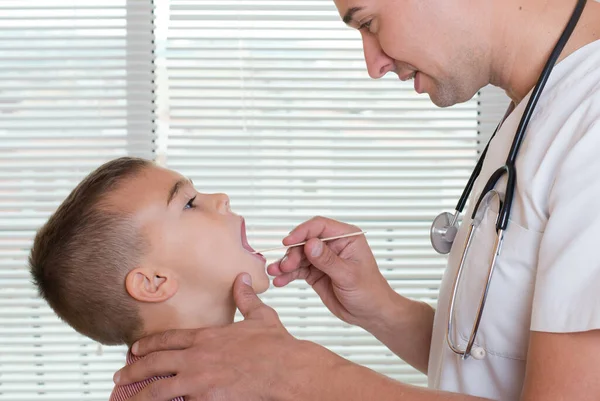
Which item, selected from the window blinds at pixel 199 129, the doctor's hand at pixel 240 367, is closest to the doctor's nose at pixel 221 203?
the doctor's hand at pixel 240 367

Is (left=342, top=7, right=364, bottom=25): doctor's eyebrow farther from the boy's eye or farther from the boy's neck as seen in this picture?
the boy's neck

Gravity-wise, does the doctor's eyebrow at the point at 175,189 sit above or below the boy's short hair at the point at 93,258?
above

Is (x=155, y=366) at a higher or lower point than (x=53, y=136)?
lower

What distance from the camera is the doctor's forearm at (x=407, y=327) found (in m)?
1.58

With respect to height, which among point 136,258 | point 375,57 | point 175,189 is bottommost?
point 136,258

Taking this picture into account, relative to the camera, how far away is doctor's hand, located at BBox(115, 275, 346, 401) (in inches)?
43.8

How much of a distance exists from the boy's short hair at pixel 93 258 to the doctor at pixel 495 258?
11 centimetres

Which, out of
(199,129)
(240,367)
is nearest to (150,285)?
(240,367)

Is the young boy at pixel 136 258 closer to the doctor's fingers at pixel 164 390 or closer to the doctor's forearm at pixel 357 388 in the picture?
the doctor's fingers at pixel 164 390

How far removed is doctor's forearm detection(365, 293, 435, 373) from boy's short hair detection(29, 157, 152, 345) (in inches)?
22.3

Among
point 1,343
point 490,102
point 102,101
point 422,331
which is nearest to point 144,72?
point 102,101

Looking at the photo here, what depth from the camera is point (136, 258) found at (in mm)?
1302

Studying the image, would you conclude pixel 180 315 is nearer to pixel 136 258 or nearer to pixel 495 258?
pixel 136 258

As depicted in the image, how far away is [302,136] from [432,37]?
122 centimetres
